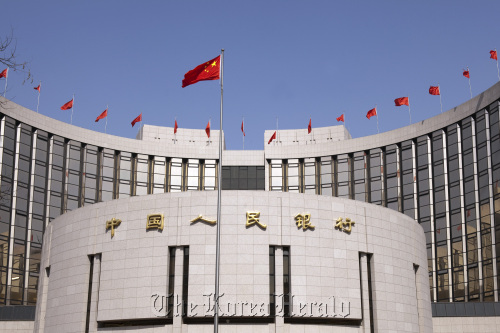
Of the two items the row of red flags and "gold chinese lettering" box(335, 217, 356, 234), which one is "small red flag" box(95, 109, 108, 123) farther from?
"gold chinese lettering" box(335, 217, 356, 234)

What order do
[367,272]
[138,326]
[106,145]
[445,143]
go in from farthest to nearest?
[106,145] < [445,143] < [367,272] < [138,326]

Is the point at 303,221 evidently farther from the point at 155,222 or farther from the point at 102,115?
the point at 102,115

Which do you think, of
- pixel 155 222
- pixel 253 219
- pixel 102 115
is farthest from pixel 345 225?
pixel 102 115

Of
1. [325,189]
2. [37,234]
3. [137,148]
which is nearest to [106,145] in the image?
[137,148]

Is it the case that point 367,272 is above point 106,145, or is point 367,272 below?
below

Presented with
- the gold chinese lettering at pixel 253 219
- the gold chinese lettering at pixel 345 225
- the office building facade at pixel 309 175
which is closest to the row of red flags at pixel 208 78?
the office building facade at pixel 309 175

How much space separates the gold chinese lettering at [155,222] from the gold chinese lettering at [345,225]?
39.7 ft

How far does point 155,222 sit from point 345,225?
13194 millimetres

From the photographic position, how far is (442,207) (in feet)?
261

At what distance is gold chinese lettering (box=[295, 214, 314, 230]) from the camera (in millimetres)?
46562

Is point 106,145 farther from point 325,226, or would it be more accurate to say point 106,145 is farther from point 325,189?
point 325,226

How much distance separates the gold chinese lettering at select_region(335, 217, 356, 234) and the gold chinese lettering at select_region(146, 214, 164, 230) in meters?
12.1

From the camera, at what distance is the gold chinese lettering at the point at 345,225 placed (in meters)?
47.4

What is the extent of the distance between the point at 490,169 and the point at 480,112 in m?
6.95
